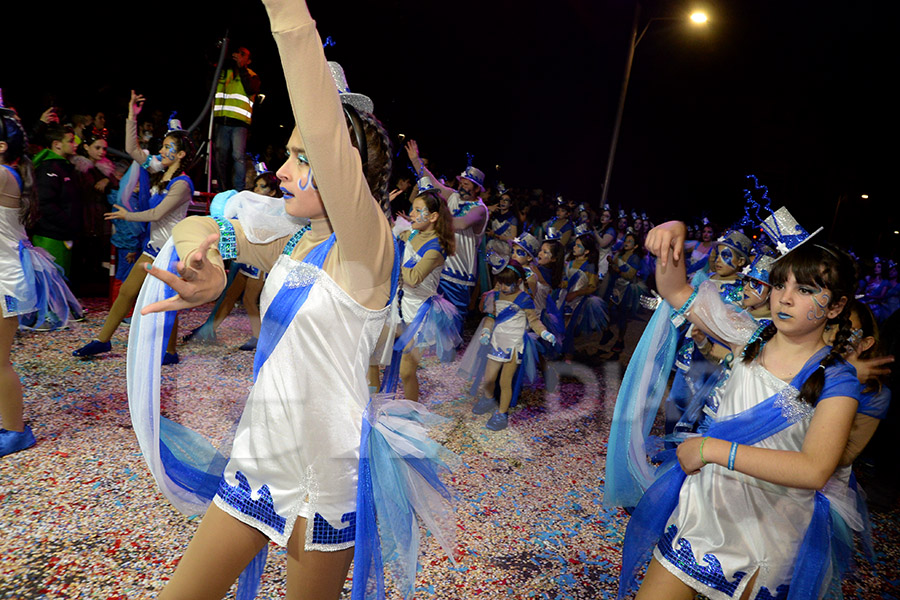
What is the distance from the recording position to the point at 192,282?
1.31 metres

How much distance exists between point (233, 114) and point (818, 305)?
23.3 feet

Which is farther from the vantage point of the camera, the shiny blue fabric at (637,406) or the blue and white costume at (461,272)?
the blue and white costume at (461,272)

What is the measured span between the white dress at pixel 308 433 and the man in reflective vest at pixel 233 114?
21.6 ft

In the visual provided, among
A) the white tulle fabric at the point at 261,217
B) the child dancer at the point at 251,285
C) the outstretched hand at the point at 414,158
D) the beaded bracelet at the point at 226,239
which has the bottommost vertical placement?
the child dancer at the point at 251,285

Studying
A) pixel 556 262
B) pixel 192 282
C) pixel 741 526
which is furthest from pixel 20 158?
pixel 556 262

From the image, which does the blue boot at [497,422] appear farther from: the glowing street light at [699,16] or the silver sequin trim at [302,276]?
the glowing street light at [699,16]

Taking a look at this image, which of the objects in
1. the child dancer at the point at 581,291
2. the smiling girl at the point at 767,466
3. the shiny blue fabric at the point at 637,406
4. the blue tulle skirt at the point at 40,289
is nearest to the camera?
the smiling girl at the point at 767,466

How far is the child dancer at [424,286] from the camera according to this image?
4.46m

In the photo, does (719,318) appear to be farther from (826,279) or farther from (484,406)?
(484,406)

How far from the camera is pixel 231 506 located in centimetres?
142

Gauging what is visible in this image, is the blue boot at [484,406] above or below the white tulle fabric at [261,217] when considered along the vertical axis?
below

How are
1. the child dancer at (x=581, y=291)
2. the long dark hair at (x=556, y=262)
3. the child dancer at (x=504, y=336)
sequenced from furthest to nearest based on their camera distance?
1. the child dancer at (x=581, y=291)
2. the long dark hair at (x=556, y=262)
3. the child dancer at (x=504, y=336)

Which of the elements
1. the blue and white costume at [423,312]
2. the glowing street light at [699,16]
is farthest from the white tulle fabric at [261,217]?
the glowing street light at [699,16]

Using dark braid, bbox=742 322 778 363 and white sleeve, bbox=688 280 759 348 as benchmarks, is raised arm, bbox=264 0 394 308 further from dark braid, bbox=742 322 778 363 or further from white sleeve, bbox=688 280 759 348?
dark braid, bbox=742 322 778 363
